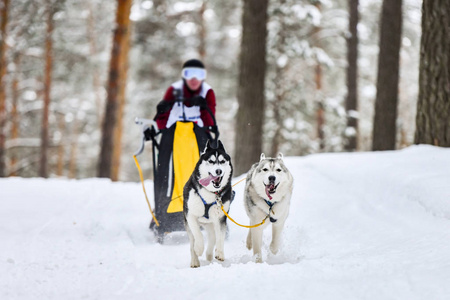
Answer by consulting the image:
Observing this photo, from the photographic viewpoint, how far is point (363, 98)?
22.5 metres

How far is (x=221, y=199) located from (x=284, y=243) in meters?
1.17

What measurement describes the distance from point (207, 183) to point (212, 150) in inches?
13.7

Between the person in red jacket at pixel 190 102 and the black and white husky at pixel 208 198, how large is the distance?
1183 mm

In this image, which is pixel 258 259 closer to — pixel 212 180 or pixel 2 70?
pixel 212 180

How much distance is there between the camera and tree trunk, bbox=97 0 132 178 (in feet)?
35.9

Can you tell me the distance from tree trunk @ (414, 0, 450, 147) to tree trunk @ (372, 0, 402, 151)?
2.93 metres

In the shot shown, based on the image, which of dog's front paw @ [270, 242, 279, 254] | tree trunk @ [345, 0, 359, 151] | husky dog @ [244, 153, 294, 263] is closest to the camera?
husky dog @ [244, 153, 294, 263]

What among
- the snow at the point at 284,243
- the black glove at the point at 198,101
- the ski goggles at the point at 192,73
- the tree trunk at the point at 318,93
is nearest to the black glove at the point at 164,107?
the black glove at the point at 198,101

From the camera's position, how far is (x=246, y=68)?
7.57 m

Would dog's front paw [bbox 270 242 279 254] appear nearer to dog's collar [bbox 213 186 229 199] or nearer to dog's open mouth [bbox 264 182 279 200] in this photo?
dog's open mouth [bbox 264 182 279 200]

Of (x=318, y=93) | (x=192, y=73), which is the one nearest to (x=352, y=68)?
(x=318, y=93)

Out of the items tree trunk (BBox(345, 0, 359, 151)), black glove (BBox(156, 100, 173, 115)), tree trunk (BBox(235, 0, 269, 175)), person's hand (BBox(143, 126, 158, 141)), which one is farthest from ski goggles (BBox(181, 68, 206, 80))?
tree trunk (BBox(345, 0, 359, 151))

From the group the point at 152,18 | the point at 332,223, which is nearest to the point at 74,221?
the point at 332,223

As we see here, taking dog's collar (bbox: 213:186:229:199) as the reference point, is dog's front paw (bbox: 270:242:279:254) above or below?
below
